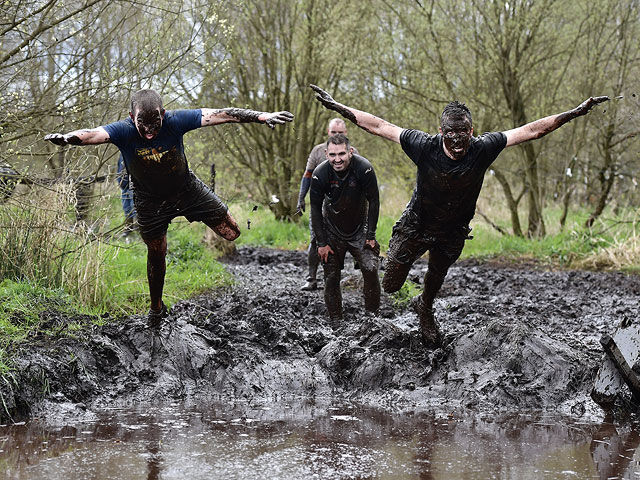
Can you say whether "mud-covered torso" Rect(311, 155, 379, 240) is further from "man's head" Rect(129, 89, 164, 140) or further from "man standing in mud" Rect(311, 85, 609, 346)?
"man's head" Rect(129, 89, 164, 140)

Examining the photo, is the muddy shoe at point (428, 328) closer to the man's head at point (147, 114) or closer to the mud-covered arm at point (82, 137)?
the man's head at point (147, 114)

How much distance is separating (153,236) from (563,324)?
4.51m

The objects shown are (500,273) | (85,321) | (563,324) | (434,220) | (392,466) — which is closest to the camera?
(392,466)

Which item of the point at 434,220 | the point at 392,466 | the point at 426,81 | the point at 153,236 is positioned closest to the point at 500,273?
the point at 426,81

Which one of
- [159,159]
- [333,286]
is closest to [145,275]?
[333,286]

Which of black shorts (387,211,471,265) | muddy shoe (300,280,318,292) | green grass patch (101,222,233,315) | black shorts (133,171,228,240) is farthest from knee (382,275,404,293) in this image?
muddy shoe (300,280,318,292)

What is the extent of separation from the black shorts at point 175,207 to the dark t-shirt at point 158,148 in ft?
0.54

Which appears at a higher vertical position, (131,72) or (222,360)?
(131,72)

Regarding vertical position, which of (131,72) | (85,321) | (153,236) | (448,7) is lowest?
(85,321)

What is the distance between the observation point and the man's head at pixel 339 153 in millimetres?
Result: 7605

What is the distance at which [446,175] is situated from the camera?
20.3 feet

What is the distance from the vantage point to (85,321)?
7129 millimetres

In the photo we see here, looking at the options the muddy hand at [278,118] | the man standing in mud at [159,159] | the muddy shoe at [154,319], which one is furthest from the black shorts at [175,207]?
the muddy hand at [278,118]

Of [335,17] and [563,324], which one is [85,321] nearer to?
[563,324]
